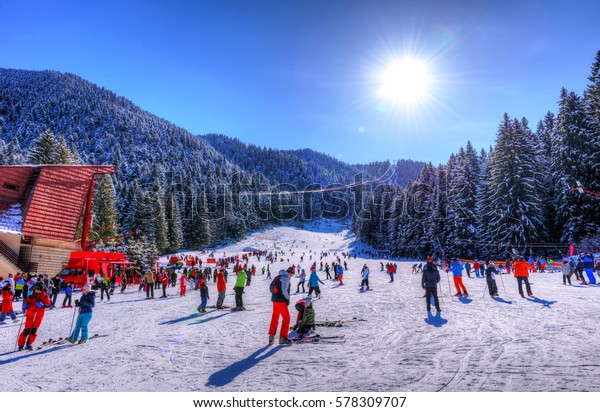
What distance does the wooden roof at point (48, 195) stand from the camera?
23.5m

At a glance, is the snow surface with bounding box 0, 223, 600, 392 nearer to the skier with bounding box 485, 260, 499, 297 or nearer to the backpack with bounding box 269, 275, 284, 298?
the backpack with bounding box 269, 275, 284, 298

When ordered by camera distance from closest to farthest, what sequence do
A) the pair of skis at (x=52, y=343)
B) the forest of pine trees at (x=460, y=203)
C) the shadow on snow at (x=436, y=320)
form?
the pair of skis at (x=52, y=343) → the shadow on snow at (x=436, y=320) → the forest of pine trees at (x=460, y=203)

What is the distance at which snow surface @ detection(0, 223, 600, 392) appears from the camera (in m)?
4.35

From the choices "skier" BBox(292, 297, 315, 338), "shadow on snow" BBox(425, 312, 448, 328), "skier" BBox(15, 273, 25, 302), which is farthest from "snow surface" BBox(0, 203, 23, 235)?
"shadow on snow" BBox(425, 312, 448, 328)

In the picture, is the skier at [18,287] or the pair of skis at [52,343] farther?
the skier at [18,287]

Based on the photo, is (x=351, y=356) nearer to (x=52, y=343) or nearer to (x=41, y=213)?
(x=52, y=343)

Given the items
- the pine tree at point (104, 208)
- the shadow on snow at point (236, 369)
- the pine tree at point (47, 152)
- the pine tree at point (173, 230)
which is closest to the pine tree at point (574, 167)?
the shadow on snow at point (236, 369)

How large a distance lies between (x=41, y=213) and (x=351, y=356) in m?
27.3

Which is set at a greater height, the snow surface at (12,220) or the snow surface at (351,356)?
the snow surface at (12,220)

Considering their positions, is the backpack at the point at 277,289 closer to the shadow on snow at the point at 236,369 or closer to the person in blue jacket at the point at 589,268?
the shadow on snow at the point at 236,369

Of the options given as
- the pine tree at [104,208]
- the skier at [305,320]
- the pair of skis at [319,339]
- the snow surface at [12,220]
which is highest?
the pine tree at [104,208]

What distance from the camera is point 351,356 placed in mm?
5527

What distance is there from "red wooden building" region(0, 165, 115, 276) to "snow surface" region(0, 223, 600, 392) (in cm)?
1716

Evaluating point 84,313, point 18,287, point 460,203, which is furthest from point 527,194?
point 18,287
